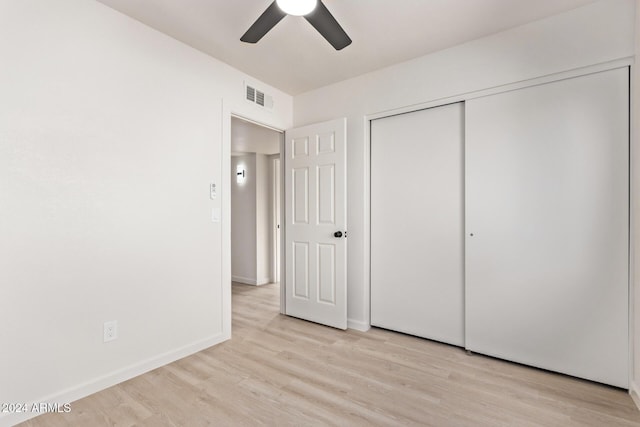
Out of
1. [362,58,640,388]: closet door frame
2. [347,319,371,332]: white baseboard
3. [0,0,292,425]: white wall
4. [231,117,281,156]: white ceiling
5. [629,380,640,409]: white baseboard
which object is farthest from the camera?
[231,117,281,156]: white ceiling

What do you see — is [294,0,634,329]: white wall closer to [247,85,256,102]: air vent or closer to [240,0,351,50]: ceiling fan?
[247,85,256,102]: air vent

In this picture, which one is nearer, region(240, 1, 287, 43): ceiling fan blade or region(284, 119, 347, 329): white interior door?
region(240, 1, 287, 43): ceiling fan blade

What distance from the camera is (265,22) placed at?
176cm

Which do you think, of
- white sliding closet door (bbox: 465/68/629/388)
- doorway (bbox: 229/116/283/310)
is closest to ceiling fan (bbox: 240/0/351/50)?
white sliding closet door (bbox: 465/68/629/388)

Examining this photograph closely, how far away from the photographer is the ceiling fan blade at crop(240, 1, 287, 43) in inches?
65.6

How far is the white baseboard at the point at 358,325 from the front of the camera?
3061 millimetres

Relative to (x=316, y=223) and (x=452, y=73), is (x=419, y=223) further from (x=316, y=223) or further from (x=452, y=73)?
(x=452, y=73)

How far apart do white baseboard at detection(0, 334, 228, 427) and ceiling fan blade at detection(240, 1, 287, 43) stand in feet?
7.71

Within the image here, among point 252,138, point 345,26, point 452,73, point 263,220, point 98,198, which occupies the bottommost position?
point 263,220

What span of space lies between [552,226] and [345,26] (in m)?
2.10

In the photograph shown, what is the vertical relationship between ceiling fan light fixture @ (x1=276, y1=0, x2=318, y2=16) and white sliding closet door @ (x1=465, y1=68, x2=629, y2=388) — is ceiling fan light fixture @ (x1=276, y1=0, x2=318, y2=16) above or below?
above

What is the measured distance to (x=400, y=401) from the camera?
6.18ft

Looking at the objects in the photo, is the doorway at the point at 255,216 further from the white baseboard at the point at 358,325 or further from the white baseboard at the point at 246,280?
the white baseboard at the point at 358,325

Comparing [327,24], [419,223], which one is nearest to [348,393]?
[419,223]
